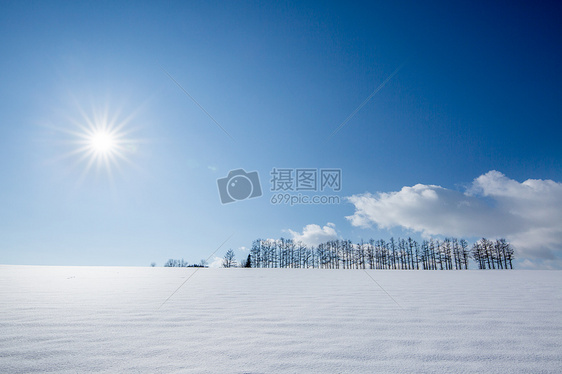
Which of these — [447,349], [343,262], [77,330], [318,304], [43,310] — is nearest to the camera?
[447,349]

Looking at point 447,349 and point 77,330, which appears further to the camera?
point 77,330

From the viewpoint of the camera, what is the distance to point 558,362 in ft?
7.47

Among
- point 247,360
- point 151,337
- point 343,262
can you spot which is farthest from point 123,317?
point 343,262

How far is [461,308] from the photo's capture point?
4414mm

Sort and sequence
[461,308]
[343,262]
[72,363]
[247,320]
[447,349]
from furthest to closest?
[343,262], [461,308], [247,320], [447,349], [72,363]

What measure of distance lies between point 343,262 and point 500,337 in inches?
2495

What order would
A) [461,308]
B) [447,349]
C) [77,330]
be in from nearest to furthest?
[447,349], [77,330], [461,308]

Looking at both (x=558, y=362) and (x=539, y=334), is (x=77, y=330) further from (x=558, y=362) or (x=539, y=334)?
(x=539, y=334)

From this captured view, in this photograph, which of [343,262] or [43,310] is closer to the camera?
[43,310]

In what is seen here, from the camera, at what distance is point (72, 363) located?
2.26 metres

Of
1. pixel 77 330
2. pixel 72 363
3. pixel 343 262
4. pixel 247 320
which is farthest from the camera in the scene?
pixel 343 262

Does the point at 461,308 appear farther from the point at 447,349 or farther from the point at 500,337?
the point at 447,349

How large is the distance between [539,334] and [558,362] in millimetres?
954

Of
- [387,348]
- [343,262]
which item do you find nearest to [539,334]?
[387,348]
